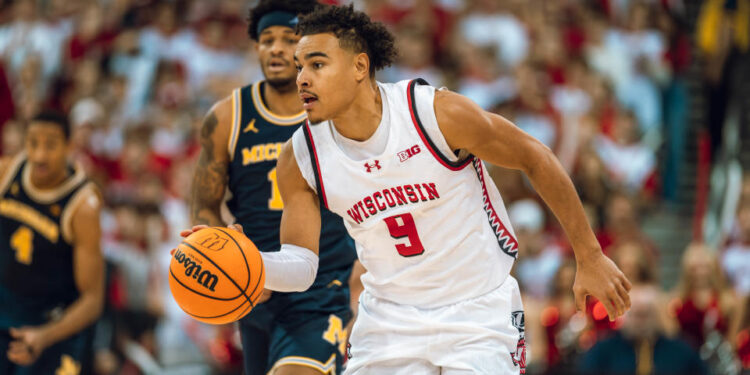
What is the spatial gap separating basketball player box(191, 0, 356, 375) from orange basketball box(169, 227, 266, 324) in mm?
1270

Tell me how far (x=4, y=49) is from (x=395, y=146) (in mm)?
11131

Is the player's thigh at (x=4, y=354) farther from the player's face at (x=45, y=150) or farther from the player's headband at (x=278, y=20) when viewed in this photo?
the player's headband at (x=278, y=20)

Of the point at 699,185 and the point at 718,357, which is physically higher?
the point at 699,185

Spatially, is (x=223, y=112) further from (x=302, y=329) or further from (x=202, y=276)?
(x=202, y=276)

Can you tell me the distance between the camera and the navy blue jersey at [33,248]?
6.94m

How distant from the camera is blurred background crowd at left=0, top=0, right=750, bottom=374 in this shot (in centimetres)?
898

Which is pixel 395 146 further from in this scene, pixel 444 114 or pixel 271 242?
pixel 271 242

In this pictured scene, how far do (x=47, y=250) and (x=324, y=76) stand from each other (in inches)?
132

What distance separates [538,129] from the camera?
11.3 meters

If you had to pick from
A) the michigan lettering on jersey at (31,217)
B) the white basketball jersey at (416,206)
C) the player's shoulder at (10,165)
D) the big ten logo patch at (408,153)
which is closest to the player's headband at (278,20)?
the white basketball jersey at (416,206)

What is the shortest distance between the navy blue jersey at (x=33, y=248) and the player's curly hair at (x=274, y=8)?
1993 mm

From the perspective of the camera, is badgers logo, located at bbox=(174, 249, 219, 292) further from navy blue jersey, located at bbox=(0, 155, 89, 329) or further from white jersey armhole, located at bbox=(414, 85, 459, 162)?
navy blue jersey, located at bbox=(0, 155, 89, 329)

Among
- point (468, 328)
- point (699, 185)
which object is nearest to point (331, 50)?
point (468, 328)

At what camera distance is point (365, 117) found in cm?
456
